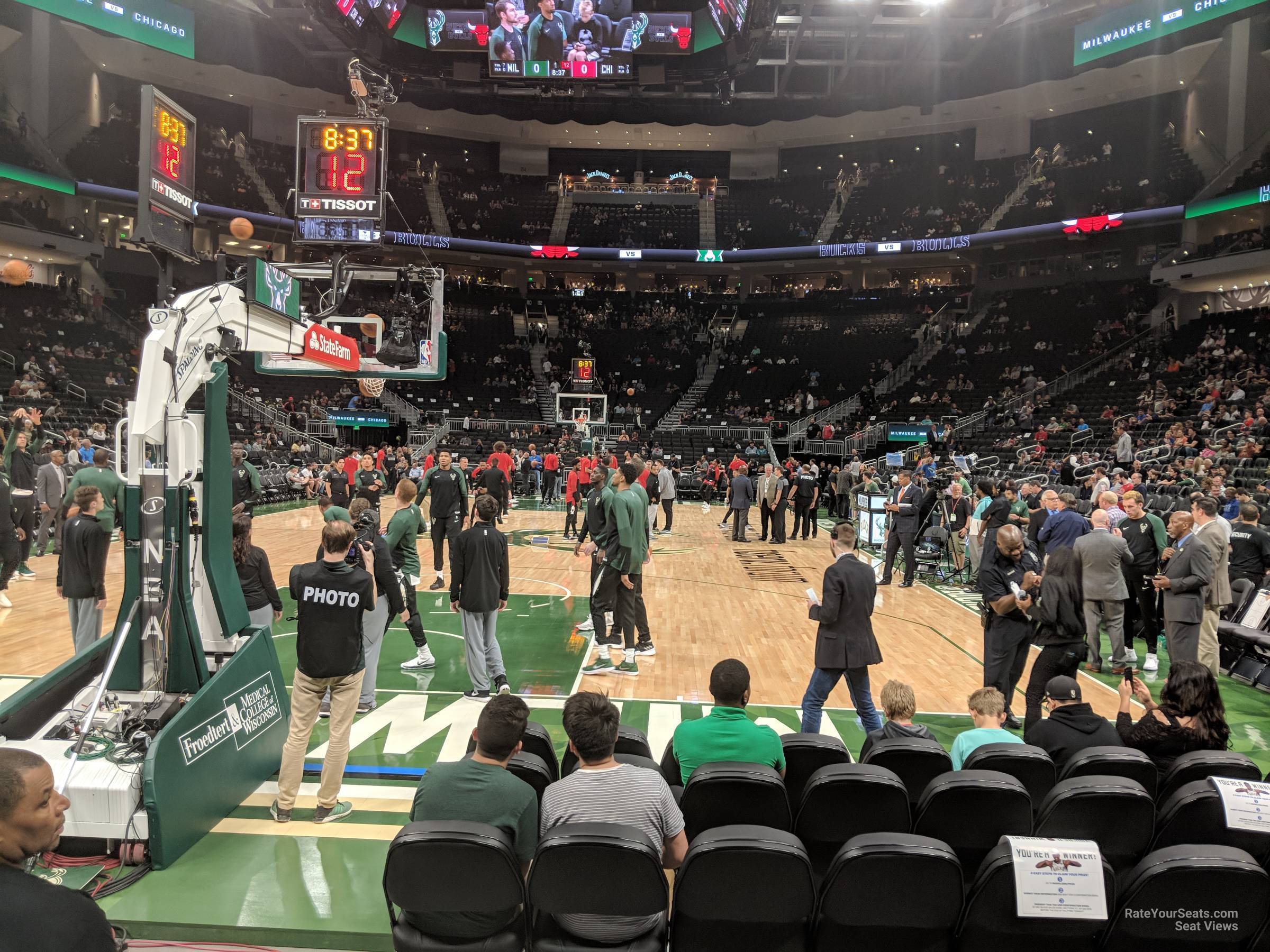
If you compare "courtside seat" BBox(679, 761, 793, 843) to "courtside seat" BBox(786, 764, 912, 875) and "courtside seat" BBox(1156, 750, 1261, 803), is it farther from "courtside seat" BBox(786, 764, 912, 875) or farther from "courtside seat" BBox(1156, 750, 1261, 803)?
"courtside seat" BBox(1156, 750, 1261, 803)

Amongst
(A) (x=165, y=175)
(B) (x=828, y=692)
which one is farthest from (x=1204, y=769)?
(A) (x=165, y=175)

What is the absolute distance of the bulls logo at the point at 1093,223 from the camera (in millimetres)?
29547

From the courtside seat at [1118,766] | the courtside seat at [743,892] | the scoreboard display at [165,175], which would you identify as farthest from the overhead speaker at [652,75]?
the courtside seat at [743,892]

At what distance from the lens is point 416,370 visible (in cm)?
1423

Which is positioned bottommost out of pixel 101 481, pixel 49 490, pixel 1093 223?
pixel 49 490

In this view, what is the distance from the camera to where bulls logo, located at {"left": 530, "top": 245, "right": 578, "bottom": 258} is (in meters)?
38.3

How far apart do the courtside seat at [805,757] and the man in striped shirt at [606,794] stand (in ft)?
3.18

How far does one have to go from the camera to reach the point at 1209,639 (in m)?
7.38

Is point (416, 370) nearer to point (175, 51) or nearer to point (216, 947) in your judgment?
point (216, 947)

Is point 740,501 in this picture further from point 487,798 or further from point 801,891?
point 801,891

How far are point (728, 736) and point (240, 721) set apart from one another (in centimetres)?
294

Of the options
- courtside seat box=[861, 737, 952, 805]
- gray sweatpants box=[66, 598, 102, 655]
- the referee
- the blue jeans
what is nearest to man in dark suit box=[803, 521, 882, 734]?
the blue jeans

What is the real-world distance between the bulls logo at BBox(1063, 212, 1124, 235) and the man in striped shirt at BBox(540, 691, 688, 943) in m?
32.9

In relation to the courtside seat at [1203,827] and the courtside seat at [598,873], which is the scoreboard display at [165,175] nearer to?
the courtside seat at [598,873]
